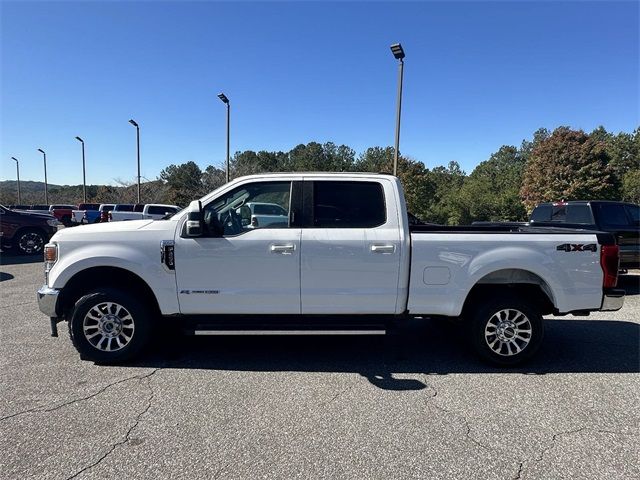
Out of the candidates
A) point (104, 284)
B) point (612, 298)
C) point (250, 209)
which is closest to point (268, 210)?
point (250, 209)

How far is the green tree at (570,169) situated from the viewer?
32500 millimetres

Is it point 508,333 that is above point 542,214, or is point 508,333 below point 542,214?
below

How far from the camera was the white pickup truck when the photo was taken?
4.26 metres

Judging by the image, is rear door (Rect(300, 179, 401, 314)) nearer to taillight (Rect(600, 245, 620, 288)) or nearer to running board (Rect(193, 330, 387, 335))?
running board (Rect(193, 330, 387, 335))

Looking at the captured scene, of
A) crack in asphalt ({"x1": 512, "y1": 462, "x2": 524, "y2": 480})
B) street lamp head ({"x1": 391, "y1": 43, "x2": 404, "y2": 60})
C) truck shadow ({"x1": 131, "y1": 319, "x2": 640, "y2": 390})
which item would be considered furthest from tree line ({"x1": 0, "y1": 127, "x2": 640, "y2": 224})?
crack in asphalt ({"x1": 512, "y1": 462, "x2": 524, "y2": 480})

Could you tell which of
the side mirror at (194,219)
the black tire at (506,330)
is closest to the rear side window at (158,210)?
the side mirror at (194,219)

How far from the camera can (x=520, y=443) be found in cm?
306

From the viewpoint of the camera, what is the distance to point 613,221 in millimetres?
8750

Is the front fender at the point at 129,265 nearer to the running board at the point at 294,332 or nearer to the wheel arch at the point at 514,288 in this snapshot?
the running board at the point at 294,332

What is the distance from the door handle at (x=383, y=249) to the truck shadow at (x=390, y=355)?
125 centimetres

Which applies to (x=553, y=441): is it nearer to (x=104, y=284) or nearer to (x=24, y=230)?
(x=104, y=284)

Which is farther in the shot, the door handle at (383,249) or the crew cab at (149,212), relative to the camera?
the crew cab at (149,212)

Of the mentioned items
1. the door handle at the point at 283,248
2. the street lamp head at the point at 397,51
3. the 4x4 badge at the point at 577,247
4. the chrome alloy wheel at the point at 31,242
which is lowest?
the chrome alloy wheel at the point at 31,242

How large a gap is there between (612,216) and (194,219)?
28.6 feet
